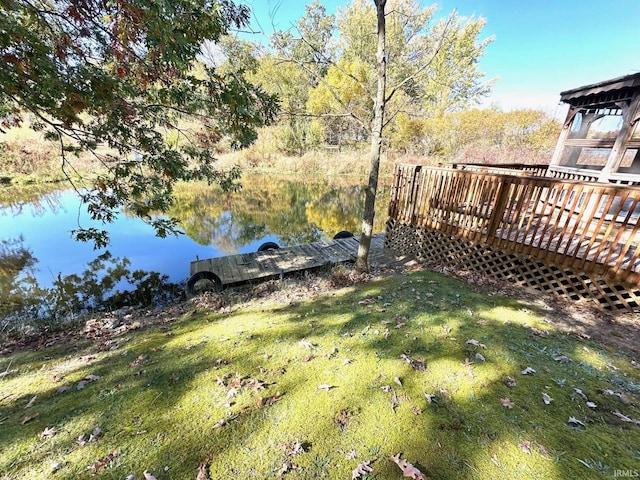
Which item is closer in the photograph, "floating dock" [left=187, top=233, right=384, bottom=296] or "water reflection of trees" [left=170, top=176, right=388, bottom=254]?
"floating dock" [left=187, top=233, right=384, bottom=296]

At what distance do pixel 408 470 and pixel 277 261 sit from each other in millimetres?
6760

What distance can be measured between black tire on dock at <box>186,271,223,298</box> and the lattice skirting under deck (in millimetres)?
5107

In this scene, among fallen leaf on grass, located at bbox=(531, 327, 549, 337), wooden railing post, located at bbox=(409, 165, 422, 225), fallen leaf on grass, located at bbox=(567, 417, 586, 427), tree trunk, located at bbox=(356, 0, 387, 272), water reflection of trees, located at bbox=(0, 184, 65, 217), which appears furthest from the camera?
water reflection of trees, located at bbox=(0, 184, 65, 217)

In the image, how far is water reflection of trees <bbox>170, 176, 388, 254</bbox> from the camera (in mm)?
11867

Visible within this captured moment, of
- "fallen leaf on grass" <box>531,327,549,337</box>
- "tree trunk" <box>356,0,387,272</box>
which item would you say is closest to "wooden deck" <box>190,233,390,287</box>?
"tree trunk" <box>356,0,387,272</box>

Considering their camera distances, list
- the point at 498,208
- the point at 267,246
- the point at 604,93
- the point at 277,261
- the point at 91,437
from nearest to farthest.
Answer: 1. the point at 91,437
2. the point at 498,208
3. the point at 604,93
4. the point at 277,261
5. the point at 267,246

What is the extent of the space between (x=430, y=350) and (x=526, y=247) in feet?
11.6

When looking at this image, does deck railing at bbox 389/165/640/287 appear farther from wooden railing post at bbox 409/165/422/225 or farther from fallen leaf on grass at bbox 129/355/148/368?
fallen leaf on grass at bbox 129/355/148/368

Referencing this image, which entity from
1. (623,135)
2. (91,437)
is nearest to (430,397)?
(91,437)

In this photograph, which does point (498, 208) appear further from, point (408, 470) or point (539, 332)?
point (408, 470)

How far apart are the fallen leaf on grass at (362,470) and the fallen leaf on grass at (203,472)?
100 cm

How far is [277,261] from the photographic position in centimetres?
830

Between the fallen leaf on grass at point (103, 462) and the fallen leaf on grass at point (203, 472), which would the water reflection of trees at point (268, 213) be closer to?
the fallen leaf on grass at point (103, 462)

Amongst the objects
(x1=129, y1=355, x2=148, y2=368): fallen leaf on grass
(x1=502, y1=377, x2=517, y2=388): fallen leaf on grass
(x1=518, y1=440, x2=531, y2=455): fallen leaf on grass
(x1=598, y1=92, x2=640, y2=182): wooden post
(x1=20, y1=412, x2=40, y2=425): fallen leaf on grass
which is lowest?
(x1=129, y1=355, x2=148, y2=368): fallen leaf on grass
